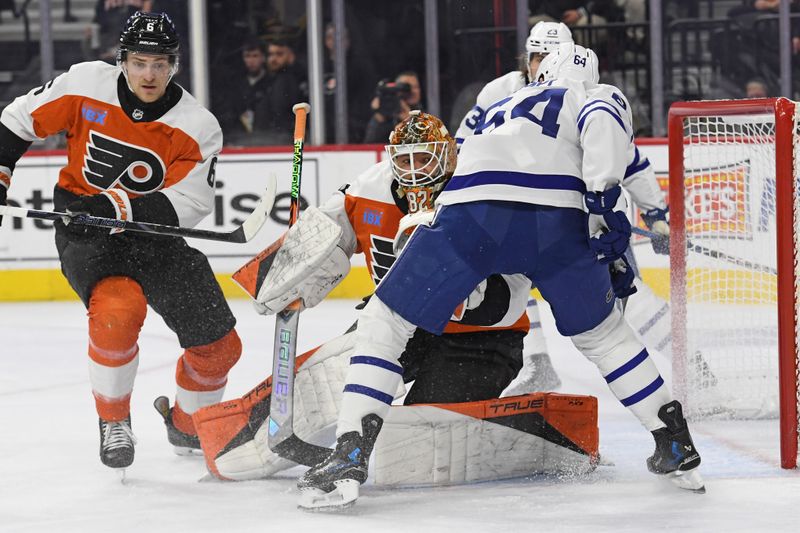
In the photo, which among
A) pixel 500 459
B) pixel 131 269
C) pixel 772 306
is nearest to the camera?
pixel 500 459

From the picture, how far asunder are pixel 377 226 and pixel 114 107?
660mm

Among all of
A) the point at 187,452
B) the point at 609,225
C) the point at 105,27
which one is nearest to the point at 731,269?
the point at 609,225

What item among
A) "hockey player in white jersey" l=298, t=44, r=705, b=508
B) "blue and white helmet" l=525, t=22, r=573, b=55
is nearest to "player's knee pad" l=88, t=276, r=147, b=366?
"hockey player in white jersey" l=298, t=44, r=705, b=508

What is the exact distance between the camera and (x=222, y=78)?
20.6 ft

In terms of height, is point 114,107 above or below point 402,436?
above

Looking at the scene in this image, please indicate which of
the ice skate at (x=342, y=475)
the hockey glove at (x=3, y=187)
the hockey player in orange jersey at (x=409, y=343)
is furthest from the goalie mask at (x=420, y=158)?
the hockey glove at (x=3, y=187)

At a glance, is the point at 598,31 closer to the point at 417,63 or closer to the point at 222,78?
the point at 417,63

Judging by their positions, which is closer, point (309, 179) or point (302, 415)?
point (302, 415)

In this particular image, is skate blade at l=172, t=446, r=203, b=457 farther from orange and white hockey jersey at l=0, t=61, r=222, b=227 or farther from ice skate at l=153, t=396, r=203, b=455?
orange and white hockey jersey at l=0, t=61, r=222, b=227

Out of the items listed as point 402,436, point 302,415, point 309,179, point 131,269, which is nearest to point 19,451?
point 131,269

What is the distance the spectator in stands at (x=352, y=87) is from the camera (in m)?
6.21

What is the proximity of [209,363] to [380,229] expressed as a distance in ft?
1.82

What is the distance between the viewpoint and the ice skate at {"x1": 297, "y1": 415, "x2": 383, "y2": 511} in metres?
2.57

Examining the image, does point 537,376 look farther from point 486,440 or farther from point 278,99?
point 278,99
